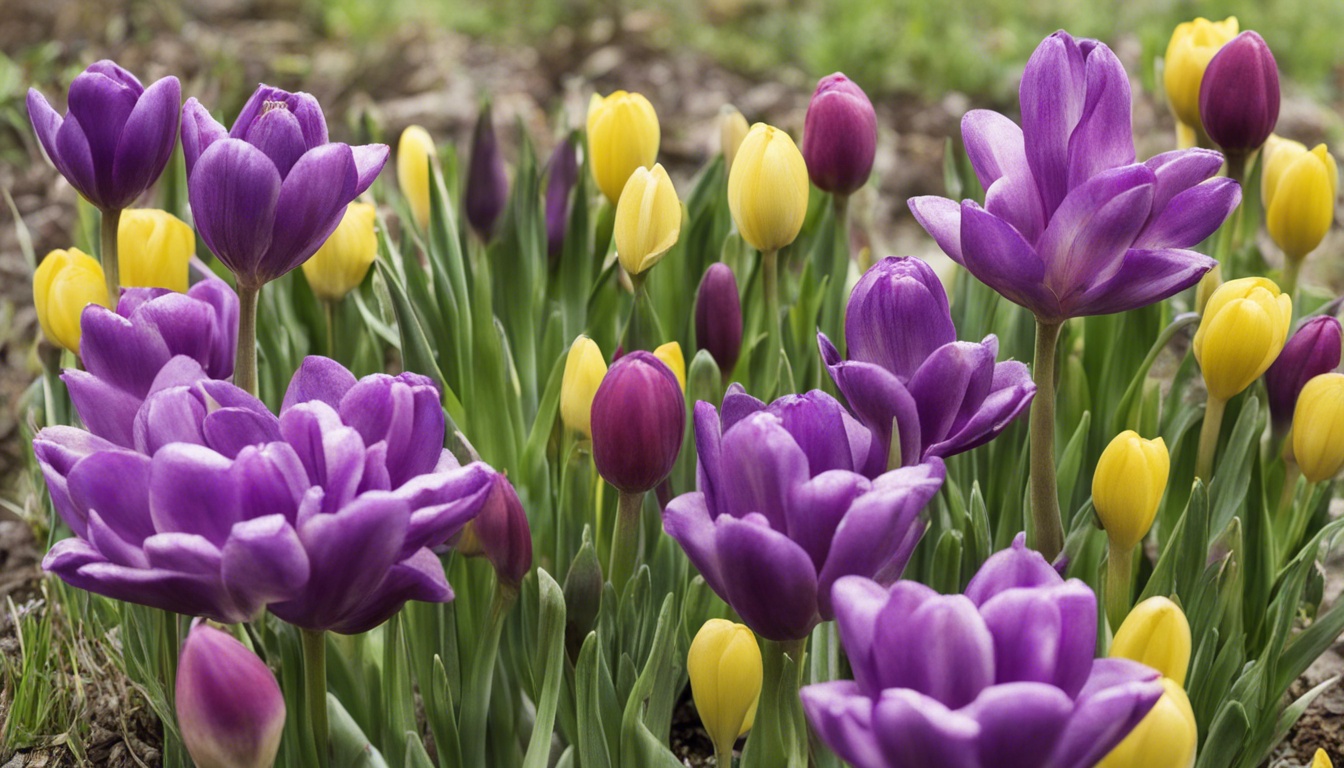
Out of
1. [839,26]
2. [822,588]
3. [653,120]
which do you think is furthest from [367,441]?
[839,26]

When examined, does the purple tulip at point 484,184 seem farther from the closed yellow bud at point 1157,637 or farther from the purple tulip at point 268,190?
the closed yellow bud at point 1157,637

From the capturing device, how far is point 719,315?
1442mm

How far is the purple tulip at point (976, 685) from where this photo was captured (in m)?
0.66

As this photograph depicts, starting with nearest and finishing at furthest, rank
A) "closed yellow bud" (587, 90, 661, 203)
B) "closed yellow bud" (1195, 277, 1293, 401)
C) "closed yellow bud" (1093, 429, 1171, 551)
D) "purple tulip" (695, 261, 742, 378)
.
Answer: "closed yellow bud" (1093, 429, 1171, 551) < "closed yellow bud" (1195, 277, 1293, 401) < "purple tulip" (695, 261, 742, 378) < "closed yellow bud" (587, 90, 661, 203)

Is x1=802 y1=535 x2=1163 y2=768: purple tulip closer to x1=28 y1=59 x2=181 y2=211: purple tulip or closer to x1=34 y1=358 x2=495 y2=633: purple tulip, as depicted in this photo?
x1=34 y1=358 x2=495 y2=633: purple tulip

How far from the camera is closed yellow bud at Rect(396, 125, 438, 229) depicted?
1824mm

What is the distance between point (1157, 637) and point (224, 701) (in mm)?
624

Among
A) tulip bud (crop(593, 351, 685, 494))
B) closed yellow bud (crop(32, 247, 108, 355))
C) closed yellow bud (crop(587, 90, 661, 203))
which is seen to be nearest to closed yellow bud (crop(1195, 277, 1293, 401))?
tulip bud (crop(593, 351, 685, 494))

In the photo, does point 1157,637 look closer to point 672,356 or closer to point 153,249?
point 672,356

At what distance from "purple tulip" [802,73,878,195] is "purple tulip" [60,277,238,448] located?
709mm

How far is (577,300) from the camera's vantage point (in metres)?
1.81

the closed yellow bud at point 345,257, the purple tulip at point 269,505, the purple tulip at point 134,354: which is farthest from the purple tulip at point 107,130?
the purple tulip at point 269,505

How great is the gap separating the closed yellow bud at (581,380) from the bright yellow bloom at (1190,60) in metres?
0.90

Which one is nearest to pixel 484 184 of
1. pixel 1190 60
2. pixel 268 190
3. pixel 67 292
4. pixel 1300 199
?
pixel 67 292
